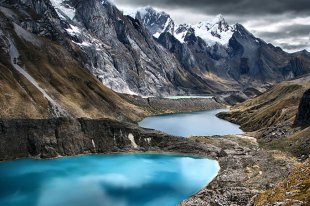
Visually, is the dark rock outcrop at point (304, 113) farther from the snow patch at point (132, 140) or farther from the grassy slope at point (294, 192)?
the grassy slope at point (294, 192)

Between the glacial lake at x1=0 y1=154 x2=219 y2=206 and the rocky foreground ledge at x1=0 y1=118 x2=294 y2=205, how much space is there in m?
5.21

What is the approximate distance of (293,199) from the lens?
50.6m

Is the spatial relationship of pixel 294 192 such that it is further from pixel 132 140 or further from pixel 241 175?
pixel 132 140

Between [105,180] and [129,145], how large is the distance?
144ft

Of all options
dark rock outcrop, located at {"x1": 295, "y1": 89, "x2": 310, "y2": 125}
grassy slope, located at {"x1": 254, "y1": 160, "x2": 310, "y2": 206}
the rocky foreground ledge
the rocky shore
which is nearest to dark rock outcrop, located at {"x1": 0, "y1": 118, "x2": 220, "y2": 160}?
the rocky foreground ledge

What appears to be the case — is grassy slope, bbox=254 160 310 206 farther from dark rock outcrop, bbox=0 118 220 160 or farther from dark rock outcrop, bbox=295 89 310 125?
dark rock outcrop, bbox=295 89 310 125

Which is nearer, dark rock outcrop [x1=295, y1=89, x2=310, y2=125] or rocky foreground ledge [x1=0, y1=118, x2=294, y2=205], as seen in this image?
rocky foreground ledge [x1=0, y1=118, x2=294, y2=205]

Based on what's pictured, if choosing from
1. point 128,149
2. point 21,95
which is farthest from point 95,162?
point 21,95

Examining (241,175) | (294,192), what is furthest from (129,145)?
(294,192)

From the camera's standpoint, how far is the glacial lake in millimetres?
92562

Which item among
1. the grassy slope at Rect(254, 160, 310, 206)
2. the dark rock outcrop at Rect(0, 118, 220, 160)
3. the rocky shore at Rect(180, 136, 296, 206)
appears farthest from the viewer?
the dark rock outcrop at Rect(0, 118, 220, 160)

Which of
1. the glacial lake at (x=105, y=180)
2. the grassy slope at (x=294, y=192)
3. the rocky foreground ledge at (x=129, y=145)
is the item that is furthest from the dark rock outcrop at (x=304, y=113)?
the grassy slope at (x=294, y=192)

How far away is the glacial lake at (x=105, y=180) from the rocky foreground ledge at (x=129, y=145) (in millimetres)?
5211

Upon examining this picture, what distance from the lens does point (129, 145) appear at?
155125mm
